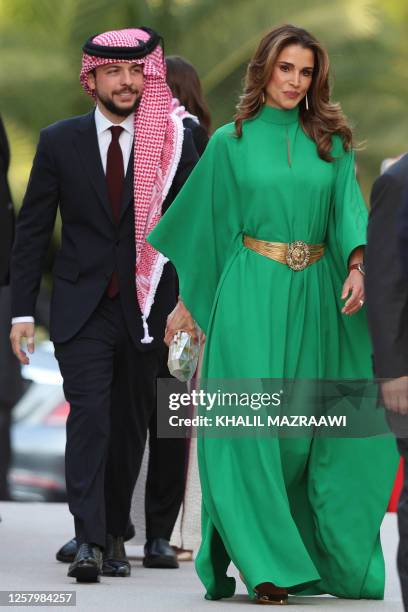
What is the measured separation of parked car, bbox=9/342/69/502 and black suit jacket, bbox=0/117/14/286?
20.0 ft

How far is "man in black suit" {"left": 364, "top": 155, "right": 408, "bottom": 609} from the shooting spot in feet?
15.6

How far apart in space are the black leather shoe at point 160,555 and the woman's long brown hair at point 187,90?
5.85 feet

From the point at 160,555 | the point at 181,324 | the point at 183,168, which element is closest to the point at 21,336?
the point at 181,324

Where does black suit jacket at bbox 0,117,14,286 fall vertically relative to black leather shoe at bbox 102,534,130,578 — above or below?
above

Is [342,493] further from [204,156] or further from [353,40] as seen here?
[353,40]

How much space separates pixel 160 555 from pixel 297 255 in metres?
1.77

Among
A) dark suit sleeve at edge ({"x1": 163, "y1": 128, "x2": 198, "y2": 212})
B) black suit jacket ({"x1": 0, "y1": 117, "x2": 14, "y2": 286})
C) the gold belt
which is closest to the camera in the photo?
the gold belt

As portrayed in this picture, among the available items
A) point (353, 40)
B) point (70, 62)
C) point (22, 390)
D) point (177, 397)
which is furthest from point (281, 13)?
point (177, 397)

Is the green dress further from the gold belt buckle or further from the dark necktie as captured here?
the dark necktie

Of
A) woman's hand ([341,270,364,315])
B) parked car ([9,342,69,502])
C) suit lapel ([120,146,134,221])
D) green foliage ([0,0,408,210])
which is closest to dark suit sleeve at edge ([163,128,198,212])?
suit lapel ([120,146,134,221])

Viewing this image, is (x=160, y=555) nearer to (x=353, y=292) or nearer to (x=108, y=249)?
(x=108, y=249)

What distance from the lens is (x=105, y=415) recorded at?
6.97 m

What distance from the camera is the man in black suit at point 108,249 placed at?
7.04m

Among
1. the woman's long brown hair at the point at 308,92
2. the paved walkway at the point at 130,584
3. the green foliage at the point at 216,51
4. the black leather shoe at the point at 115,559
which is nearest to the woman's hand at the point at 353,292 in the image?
the woman's long brown hair at the point at 308,92
